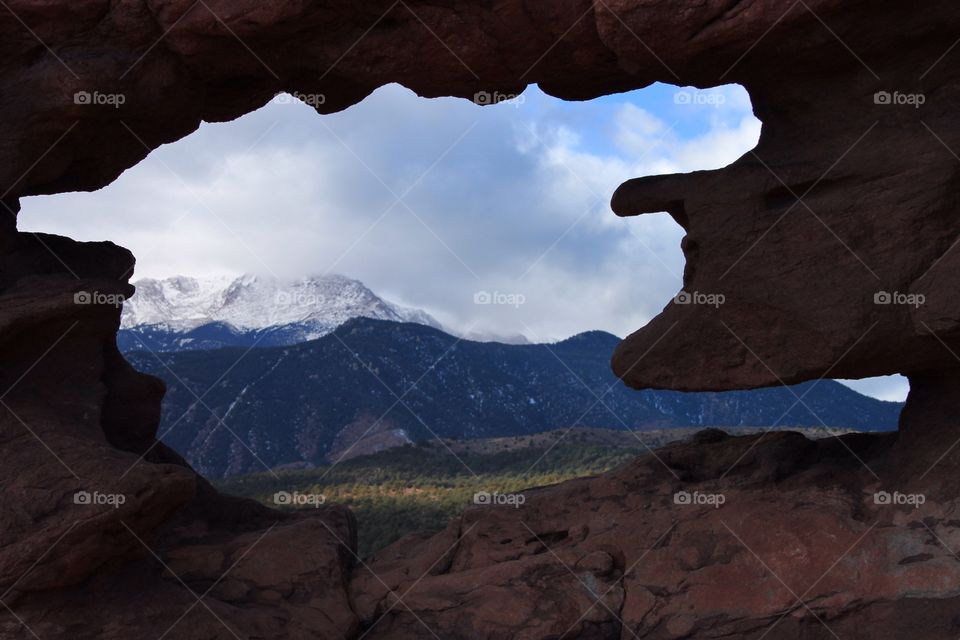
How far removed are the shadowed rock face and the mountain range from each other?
34013 mm

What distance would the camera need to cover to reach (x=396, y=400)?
49.1 meters

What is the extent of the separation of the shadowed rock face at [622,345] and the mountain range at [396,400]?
112 ft

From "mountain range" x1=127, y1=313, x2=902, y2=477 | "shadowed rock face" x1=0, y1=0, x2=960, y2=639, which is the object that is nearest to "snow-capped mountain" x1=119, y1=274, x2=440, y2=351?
"mountain range" x1=127, y1=313, x2=902, y2=477

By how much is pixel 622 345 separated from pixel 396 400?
37043mm

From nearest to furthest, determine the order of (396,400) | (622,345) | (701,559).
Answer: (701,559)
(622,345)
(396,400)

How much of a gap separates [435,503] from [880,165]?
14.4m

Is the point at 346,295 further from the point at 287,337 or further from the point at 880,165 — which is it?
the point at 880,165

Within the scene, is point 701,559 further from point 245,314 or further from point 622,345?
point 245,314

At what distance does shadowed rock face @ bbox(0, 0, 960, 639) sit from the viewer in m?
11.2

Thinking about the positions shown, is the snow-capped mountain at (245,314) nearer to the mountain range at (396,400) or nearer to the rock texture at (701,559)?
the mountain range at (396,400)

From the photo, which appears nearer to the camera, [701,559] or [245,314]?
[701,559]

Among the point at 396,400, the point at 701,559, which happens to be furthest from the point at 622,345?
the point at 396,400

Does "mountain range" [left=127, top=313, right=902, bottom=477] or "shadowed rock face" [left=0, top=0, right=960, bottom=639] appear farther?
"mountain range" [left=127, top=313, right=902, bottom=477]

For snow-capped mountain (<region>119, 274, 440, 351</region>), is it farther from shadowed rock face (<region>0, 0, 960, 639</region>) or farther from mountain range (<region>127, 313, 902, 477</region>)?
shadowed rock face (<region>0, 0, 960, 639</region>)
